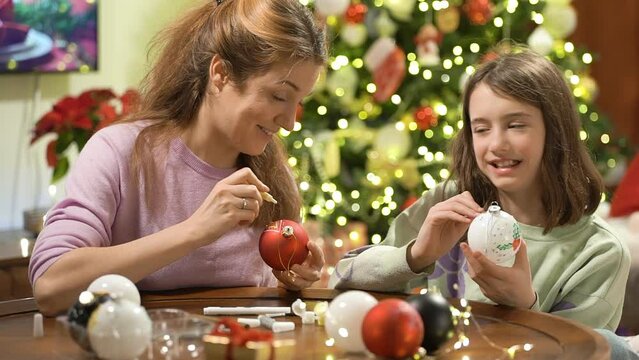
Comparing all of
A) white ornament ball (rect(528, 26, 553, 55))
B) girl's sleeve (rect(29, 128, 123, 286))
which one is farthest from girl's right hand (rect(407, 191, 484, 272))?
white ornament ball (rect(528, 26, 553, 55))

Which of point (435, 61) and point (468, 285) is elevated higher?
point (435, 61)

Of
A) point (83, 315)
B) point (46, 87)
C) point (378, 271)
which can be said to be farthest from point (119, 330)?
point (46, 87)

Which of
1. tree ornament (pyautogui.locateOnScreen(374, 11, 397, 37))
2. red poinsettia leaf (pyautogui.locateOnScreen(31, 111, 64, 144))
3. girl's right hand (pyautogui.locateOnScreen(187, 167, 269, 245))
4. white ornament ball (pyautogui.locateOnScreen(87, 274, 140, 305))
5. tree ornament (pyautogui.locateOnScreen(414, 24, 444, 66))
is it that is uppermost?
tree ornament (pyautogui.locateOnScreen(374, 11, 397, 37))

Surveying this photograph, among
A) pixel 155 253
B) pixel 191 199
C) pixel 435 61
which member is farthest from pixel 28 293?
pixel 435 61

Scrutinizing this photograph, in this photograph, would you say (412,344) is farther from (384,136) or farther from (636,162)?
(384,136)

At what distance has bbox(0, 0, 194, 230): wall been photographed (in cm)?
434

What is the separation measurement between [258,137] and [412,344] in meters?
0.78

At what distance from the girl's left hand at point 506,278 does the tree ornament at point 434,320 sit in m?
0.38

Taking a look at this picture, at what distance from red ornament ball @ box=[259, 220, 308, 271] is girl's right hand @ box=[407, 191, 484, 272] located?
0.21 metres

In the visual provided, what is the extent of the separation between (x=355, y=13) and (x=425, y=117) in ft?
1.69

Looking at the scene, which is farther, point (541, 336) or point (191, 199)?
point (191, 199)

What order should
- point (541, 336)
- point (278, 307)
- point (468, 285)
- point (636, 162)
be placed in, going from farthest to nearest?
1. point (636, 162)
2. point (468, 285)
3. point (278, 307)
4. point (541, 336)

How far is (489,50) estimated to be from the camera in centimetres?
501

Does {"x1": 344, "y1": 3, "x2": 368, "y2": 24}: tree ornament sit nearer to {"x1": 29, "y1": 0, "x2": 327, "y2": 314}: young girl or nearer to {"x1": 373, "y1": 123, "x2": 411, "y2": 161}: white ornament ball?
{"x1": 373, "y1": 123, "x2": 411, "y2": 161}: white ornament ball
